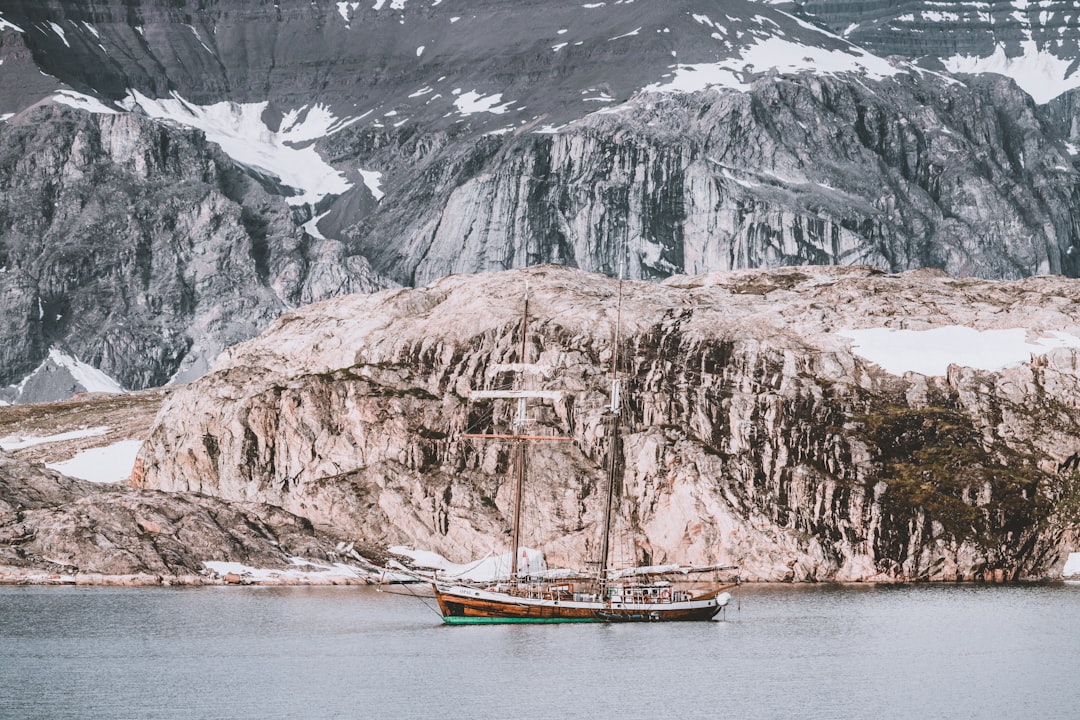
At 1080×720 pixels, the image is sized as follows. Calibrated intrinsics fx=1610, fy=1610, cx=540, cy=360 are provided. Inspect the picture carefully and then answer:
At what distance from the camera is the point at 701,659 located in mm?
117812

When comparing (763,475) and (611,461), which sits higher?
(611,461)

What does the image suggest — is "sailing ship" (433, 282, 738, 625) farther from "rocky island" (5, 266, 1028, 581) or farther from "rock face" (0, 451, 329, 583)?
"rock face" (0, 451, 329, 583)

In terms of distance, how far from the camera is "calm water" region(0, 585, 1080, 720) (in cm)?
9675

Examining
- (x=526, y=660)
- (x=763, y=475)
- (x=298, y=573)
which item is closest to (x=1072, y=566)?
(x=763, y=475)

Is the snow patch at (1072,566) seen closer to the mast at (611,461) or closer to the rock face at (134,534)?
the mast at (611,461)

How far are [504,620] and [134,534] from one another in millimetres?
51081

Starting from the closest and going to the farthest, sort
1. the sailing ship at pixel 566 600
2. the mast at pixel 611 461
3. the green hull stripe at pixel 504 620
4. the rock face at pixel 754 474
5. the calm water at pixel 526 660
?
the calm water at pixel 526 660, the sailing ship at pixel 566 600, the green hull stripe at pixel 504 620, the mast at pixel 611 461, the rock face at pixel 754 474

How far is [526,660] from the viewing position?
383ft

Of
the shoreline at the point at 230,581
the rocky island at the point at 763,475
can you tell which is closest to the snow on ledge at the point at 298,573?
the shoreline at the point at 230,581

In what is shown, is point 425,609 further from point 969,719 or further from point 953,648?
point 969,719

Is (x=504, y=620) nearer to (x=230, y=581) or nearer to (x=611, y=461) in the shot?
(x=611, y=461)

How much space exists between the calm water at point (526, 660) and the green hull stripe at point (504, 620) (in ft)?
6.39

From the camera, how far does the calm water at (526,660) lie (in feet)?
317

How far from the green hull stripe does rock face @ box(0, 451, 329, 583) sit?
136ft
